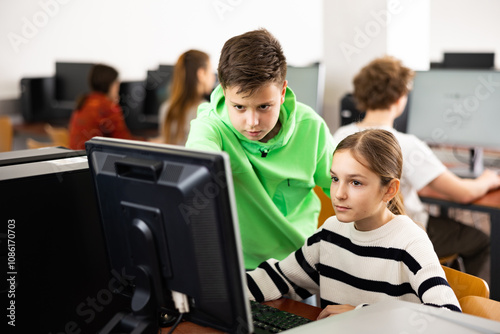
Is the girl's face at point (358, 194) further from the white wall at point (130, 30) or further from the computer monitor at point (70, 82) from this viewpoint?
the white wall at point (130, 30)

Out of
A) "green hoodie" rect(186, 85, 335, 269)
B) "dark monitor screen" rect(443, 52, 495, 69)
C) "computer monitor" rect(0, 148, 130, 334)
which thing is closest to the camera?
"computer monitor" rect(0, 148, 130, 334)

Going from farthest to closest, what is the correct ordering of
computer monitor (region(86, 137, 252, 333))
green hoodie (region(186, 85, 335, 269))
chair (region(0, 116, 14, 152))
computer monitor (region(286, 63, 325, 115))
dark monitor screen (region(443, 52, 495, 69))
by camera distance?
dark monitor screen (region(443, 52, 495, 69))
chair (region(0, 116, 14, 152))
computer monitor (region(286, 63, 325, 115))
green hoodie (region(186, 85, 335, 269))
computer monitor (region(86, 137, 252, 333))

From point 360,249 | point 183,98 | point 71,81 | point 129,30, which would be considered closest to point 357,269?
point 360,249

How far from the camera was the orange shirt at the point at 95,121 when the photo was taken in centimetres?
352

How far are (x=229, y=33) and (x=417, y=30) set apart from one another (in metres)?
2.35

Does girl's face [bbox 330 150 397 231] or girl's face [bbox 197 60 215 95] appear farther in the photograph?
girl's face [bbox 197 60 215 95]

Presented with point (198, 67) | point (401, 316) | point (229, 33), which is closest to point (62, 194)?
point (401, 316)

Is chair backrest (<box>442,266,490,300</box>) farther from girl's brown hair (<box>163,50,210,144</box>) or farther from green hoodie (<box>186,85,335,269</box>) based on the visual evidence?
girl's brown hair (<box>163,50,210,144</box>)

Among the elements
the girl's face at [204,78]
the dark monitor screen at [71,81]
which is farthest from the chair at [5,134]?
the girl's face at [204,78]

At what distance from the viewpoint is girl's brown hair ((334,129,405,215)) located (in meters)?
1.37

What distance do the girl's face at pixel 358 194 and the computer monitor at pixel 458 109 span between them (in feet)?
5.61

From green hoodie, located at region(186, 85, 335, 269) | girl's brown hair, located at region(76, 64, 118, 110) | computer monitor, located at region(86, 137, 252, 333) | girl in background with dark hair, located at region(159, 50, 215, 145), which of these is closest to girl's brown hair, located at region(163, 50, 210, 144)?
girl in background with dark hair, located at region(159, 50, 215, 145)

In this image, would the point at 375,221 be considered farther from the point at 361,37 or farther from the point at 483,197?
the point at 361,37

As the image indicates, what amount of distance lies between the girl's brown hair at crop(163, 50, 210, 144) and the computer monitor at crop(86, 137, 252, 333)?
7.09 ft
